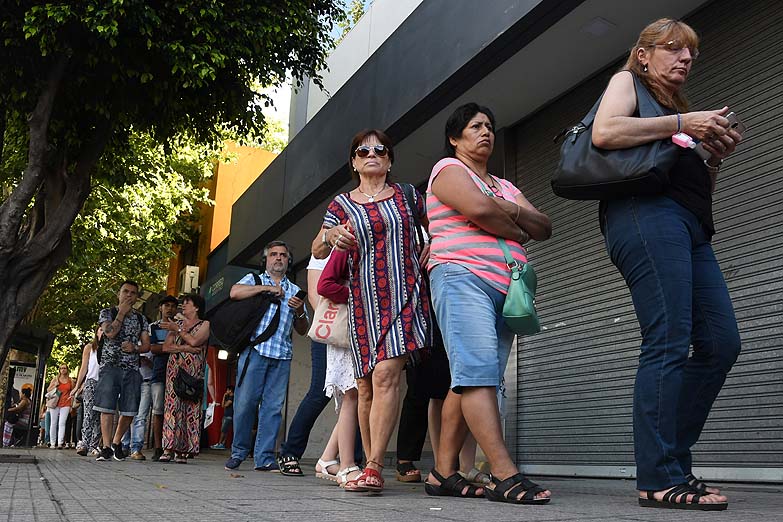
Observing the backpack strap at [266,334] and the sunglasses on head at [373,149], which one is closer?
the sunglasses on head at [373,149]

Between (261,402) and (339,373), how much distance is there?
2.25 meters

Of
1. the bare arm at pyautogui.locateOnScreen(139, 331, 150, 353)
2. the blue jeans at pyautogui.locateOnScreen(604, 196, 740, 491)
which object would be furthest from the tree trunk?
Answer: the blue jeans at pyautogui.locateOnScreen(604, 196, 740, 491)

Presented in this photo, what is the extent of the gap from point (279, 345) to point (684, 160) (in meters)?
4.48

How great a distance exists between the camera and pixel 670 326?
3.09 metres

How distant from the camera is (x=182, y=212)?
78.4ft

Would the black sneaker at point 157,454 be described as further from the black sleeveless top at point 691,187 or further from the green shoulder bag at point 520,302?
the black sleeveless top at point 691,187

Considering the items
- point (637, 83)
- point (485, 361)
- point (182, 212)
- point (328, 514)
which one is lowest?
point (328, 514)

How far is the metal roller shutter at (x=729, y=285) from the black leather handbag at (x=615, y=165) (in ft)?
7.95

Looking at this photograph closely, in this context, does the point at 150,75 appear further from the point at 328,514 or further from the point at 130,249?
the point at 130,249

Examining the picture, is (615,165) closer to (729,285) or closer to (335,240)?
(335,240)

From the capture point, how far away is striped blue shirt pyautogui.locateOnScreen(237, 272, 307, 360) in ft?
23.0

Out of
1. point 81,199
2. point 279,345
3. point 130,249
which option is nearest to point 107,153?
point 81,199

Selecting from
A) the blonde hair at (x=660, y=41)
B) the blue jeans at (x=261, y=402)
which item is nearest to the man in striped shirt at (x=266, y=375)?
the blue jeans at (x=261, y=402)

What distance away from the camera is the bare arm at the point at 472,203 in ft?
11.9
